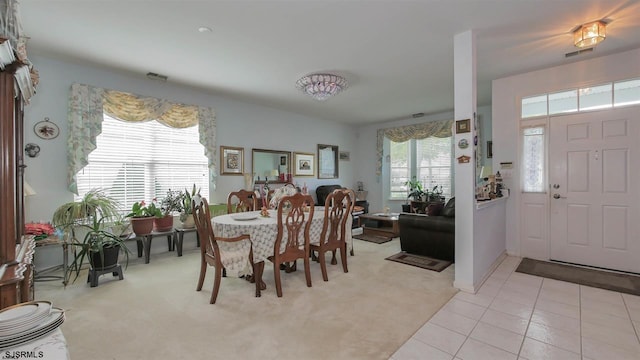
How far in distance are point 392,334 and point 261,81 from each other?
144 inches

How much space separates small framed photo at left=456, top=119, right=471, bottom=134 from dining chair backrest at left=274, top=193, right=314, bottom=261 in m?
1.69

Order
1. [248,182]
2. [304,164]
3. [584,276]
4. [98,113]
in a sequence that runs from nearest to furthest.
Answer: [584,276]
[98,113]
[248,182]
[304,164]

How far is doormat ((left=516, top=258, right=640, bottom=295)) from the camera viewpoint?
2.92 m

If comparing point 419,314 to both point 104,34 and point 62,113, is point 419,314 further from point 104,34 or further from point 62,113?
point 62,113

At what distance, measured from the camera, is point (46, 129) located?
3400 mm

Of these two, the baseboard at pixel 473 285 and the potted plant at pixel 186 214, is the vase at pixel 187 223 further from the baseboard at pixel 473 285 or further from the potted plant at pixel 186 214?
the baseboard at pixel 473 285

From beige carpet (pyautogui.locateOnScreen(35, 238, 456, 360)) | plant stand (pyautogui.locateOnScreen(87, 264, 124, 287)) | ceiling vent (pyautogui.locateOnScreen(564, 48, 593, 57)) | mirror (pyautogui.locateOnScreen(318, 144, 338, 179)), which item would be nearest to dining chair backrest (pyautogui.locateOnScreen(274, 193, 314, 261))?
beige carpet (pyautogui.locateOnScreen(35, 238, 456, 360))

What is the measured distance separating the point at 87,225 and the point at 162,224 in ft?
2.90

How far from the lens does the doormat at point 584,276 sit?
292 centimetres

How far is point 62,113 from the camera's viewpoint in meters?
3.50

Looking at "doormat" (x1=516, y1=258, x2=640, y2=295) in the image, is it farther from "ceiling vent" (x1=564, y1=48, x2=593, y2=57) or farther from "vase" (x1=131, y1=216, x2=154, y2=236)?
"vase" (x1=131, y1=216, x2=154, y2=236)

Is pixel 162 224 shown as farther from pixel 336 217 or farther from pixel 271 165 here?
pixel 336 217

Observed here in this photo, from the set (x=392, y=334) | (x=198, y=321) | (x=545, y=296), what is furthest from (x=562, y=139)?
(x=198, y=321)

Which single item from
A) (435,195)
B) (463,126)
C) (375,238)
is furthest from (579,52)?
(375,238)
